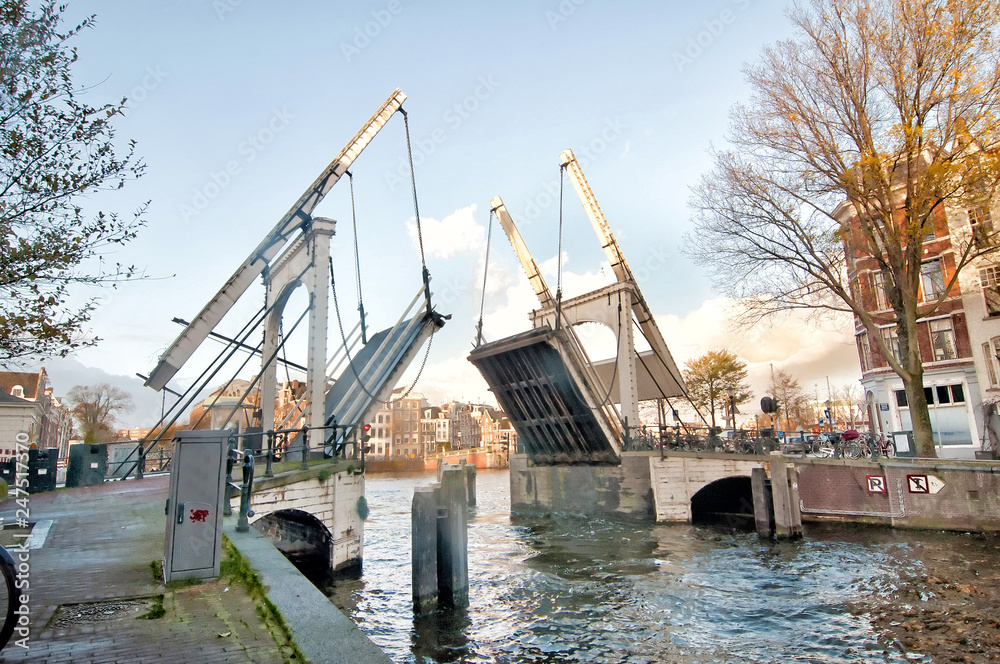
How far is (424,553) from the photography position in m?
9.38

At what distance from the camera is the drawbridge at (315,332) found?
1177 cm

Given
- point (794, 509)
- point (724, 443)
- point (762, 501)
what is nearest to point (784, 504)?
point (794, 509)

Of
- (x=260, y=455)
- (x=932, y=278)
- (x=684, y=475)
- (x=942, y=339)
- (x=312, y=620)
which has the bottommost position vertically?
(x=684, y=475)

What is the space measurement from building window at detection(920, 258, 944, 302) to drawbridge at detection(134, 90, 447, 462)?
22260 millimetres

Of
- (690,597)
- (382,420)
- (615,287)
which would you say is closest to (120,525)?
(690,597)

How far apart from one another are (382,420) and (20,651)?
8671cm

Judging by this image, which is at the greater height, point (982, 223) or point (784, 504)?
point (982, 223)

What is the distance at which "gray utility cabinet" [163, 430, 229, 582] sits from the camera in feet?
15.1

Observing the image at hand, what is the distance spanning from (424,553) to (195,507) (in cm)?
530

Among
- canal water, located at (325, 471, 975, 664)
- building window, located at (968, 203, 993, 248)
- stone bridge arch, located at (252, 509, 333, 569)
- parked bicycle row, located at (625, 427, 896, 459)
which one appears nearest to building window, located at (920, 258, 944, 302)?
parked bicycle row, located at (625, 427, 896, 459)

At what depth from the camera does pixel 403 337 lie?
13.7 m

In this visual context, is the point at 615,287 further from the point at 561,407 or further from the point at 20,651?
the point at 20,651

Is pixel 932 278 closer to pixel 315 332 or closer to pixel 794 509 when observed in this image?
pixel 794 509

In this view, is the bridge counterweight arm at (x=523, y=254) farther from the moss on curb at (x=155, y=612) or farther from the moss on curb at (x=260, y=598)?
the moss on curb at (x=155, y=612)
